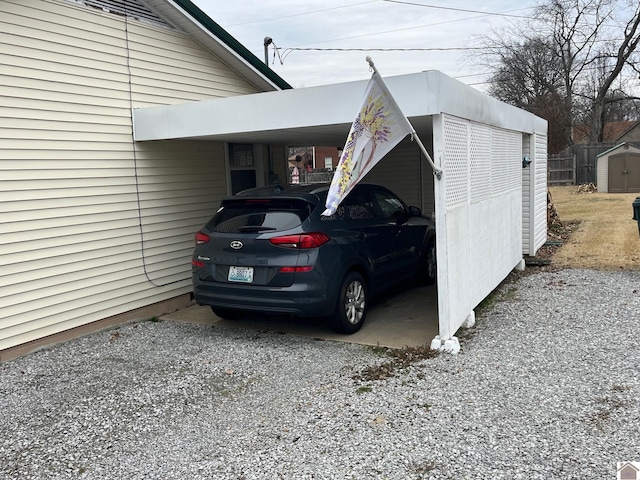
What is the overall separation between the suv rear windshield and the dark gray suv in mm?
10

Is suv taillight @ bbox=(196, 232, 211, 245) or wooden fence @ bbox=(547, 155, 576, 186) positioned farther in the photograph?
wooden fence @ bbox=(547, 155, 576, 186)

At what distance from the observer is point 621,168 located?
21.3m

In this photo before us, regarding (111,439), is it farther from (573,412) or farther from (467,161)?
(467,161)

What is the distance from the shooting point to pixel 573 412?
3.81 metres

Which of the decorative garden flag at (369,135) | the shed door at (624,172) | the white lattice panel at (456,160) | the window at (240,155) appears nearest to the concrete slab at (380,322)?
the white lattice panel at (456,160)

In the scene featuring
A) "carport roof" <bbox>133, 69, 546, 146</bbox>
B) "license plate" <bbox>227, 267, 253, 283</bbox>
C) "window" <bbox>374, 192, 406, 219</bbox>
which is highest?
"carport roof" <bbox>133, 69, 546, 146</bbox>

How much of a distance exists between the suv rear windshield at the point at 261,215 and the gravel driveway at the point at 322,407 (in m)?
1.22

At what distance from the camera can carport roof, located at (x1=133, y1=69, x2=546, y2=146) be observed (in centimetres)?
484

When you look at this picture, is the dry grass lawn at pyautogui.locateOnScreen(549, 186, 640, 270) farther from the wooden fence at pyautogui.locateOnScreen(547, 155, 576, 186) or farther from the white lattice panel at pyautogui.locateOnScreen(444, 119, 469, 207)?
the wooden fence at pyautogui.locateOnScreen(547, 155, 576, 186)

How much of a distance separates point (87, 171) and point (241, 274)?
7.41ft

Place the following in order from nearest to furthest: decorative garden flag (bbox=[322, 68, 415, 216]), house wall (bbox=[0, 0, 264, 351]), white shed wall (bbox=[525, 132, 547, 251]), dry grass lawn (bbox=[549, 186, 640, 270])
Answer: decorative garden flag (bbox=[322, 68, 415, 216]) < house wall (bbox=[0, 0, 264, 351]) < dry grass lawn (bbox=[549, 186, 640, 270]) < white shed wall (bbox=[525, 132, 547, 251])

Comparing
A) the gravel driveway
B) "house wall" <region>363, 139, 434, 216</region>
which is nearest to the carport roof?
the gravel driveway

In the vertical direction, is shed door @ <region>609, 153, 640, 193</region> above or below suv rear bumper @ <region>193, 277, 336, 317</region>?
above

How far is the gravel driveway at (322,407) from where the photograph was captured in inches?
131
